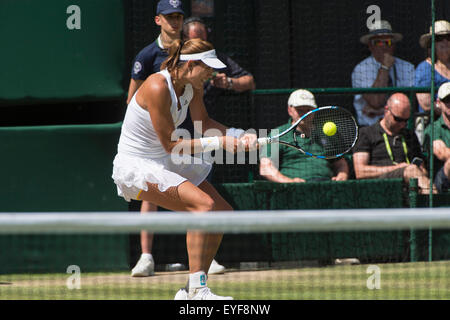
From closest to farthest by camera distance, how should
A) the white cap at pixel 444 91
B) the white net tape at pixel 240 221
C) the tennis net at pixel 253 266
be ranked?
1. the white net tape at pixel 240 221
2. the tennis net at pixel 253 266
3. the white cap at pixel 444 91

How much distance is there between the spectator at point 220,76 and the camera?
6.02 m

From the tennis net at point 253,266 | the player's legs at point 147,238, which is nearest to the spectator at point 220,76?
the player's legs at point 147,238

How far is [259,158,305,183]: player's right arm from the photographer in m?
6.16

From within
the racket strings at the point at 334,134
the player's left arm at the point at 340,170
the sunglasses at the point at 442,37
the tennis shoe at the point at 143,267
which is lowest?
the tennis shoe at the point at 143,267

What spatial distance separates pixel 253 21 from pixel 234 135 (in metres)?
2.26

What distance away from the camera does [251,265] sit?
20.1ft

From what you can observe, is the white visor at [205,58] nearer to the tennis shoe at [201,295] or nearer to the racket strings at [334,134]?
the racket strings at [334,134]

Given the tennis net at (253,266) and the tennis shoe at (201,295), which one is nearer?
the tennis shoe at (201,295)

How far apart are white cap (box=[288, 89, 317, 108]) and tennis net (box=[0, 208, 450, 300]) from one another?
3.04 ft

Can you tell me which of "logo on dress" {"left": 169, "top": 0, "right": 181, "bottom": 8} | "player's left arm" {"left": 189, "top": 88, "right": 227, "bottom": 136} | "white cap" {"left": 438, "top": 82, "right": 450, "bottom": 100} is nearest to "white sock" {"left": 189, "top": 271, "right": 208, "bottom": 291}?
"player's left arm" {"left": 189, "top": 88, "right": 227, "bottom": 136}

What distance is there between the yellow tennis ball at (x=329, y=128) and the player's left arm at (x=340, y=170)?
1181 millimetres
